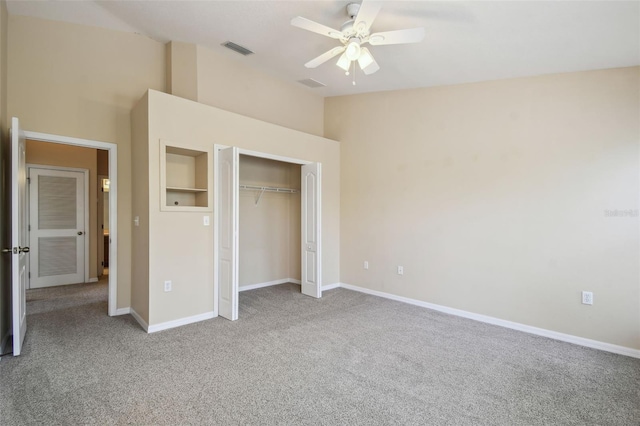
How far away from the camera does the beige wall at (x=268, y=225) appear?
5.29 m

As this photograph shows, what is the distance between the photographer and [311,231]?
197 inches

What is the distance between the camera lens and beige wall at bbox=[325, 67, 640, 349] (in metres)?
3.21

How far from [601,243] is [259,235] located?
4.56 meters

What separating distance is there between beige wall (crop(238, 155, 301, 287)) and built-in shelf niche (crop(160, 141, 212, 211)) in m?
1.04

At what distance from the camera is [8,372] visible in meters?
2.60

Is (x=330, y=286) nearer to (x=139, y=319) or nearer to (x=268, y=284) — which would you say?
(x=268, y=284)

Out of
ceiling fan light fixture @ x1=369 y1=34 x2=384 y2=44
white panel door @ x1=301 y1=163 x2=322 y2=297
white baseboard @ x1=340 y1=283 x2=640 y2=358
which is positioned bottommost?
white baseboard @ x1=340 y1=283 x2=640 y2=358

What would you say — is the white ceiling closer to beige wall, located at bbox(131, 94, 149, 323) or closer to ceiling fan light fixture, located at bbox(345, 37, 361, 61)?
ceiling fan light fixture, located at bbox(345, 37, 361, 61)

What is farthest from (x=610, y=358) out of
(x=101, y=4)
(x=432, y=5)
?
(x=101, y=4)

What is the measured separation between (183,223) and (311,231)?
1.97 meters

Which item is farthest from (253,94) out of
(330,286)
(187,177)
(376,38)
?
(330,286)

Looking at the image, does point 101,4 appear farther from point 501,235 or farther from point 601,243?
point 601,243

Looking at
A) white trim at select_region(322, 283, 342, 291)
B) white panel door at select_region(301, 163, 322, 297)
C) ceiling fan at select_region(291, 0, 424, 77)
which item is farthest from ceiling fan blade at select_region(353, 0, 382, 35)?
white trim at select_region(322, 283, 342, 291)

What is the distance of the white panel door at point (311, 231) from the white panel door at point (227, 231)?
142 centimetres
